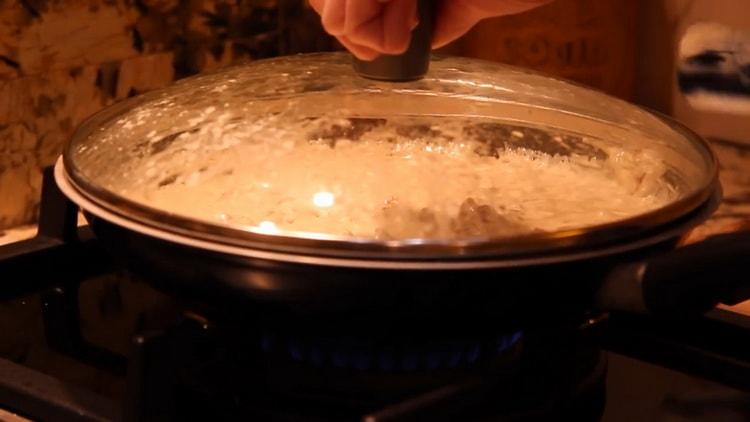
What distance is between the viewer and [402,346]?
65 centimetres

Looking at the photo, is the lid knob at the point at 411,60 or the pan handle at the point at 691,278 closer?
Answer: the pan handle at the point at 691,278

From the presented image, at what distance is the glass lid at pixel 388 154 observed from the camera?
2.31 ft

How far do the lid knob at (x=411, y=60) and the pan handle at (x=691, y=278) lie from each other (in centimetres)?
24

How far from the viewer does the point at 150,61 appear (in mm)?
1129

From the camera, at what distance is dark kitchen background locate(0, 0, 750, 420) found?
86 centimetres

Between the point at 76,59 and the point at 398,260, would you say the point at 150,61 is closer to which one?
the point at 76,59

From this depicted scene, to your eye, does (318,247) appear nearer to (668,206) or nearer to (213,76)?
(668,206)

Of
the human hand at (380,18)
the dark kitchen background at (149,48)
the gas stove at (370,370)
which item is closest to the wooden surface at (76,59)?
the dark kitchen background at (149,48)

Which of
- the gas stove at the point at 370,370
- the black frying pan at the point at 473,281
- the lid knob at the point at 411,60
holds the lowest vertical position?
the gas stove at the point at 370,370

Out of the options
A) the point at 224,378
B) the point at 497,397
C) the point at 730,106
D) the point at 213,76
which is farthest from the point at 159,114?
the point at 730,106

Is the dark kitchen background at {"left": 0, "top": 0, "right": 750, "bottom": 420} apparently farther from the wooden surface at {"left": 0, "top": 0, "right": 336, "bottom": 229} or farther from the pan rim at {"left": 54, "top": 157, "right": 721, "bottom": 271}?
the pan rim at {"left": 54, "top": 157, "right": 721, "bottom": 271}

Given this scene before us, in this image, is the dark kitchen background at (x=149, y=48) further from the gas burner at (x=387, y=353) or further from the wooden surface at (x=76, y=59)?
the gas burner at (x=387, y=353)

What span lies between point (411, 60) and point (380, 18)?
0.26 ft

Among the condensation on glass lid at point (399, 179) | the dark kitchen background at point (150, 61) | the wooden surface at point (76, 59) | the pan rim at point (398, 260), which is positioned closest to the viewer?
the pan rim at point (398, 260)
